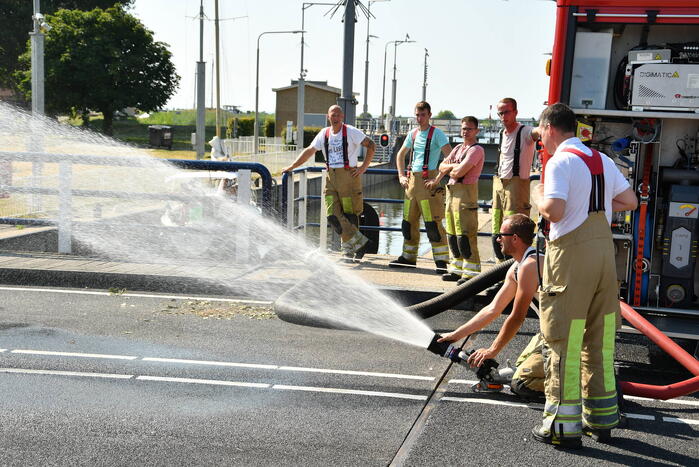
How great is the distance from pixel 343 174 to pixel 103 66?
49663mm

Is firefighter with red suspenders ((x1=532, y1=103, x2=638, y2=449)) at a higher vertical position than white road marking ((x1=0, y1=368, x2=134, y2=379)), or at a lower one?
higher

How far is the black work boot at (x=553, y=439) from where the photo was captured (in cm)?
454

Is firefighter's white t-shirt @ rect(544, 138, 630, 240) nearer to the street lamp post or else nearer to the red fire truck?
the red fire truck

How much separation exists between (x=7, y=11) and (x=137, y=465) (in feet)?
230

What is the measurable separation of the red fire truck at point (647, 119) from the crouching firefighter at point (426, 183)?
257 cm

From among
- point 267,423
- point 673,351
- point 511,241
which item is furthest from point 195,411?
point 673,351

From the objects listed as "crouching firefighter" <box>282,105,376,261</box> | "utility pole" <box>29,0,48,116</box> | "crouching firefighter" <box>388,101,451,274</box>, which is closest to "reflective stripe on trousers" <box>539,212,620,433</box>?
"crouching firefighter" <box>388,101,451,274</box>

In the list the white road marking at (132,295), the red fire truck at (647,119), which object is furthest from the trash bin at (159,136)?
the red fire truck at (647,119)

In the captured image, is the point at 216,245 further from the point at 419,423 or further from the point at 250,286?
the point at 419,423

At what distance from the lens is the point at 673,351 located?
5.39 meters

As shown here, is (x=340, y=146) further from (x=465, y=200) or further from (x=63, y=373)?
(x=63, y=373)

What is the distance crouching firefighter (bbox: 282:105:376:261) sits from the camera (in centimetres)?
959

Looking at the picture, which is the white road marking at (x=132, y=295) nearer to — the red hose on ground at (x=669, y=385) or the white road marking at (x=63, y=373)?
the white road marking at (x=63, y=373)

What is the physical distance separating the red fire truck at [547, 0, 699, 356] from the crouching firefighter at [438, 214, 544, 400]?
1.39 metres
